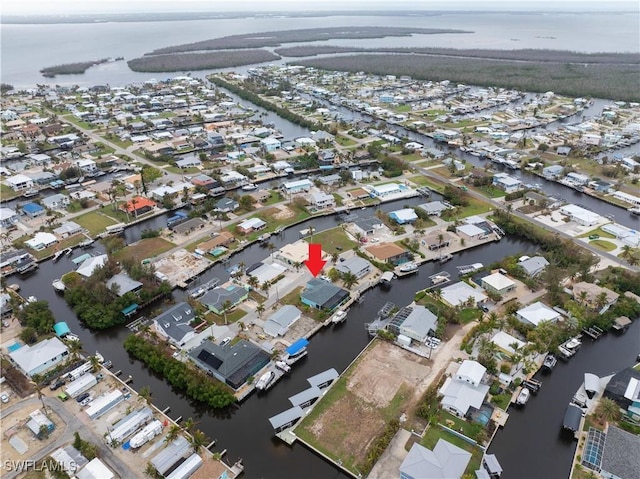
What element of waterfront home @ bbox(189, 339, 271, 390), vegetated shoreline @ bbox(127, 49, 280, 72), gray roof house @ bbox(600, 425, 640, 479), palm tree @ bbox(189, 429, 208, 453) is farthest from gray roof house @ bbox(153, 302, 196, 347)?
vegetated shoreline @ bbox(127, 49, 280, 72)

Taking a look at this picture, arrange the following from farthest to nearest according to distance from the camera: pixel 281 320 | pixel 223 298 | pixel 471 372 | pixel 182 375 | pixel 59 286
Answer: pixel 59 286
pixel 223 298
pixel 281 320
pixel 182 375
pixel 471 372

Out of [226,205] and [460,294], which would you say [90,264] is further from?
[460,294]

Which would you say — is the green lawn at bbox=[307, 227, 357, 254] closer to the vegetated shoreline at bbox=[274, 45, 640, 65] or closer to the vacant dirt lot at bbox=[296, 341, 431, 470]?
the vacant dirt lot at bbox=[296, 341, 431, 470]

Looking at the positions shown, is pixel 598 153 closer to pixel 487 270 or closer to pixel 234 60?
pixel 487 270

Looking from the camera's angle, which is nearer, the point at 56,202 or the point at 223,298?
the point at 223,298

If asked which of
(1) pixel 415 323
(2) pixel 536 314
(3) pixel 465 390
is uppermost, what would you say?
(1) pixel 415 323

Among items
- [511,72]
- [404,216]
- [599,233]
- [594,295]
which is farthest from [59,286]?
[511,72]
